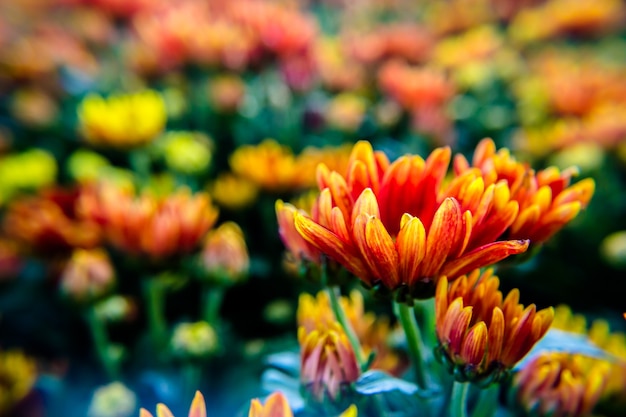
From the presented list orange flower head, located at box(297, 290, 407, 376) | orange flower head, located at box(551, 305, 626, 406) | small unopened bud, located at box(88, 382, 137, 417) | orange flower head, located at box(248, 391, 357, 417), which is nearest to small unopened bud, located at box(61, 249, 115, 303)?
small unopened bud, located at box(88, 382, 137, 417)

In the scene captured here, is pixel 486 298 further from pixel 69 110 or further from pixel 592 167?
pixel 69 110

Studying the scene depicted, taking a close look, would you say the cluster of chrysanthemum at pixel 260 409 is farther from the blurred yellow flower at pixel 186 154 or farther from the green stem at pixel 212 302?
the blurred yellow flower at pixel 186 154

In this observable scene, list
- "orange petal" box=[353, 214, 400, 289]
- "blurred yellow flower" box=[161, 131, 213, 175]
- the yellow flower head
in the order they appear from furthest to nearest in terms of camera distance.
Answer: "blurred yellow flower" box=[161, 131, 213, 175] → the yellow flower head → "orange petal" box=[353, 214, 400, 289]

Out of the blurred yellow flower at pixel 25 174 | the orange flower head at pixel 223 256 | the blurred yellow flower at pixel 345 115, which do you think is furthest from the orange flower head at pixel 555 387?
the blurred yellow flower at pixel 25 174

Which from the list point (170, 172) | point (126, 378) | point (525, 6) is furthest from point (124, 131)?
point (525, 6)

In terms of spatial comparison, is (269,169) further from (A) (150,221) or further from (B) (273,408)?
(B) (273,408)

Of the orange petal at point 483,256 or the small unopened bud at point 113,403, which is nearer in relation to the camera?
the orange petal at point 483,256

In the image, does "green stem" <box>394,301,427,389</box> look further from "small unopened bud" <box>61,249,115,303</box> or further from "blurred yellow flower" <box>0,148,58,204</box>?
"blurred yellow flower" <box>0,148,58,204</box>
